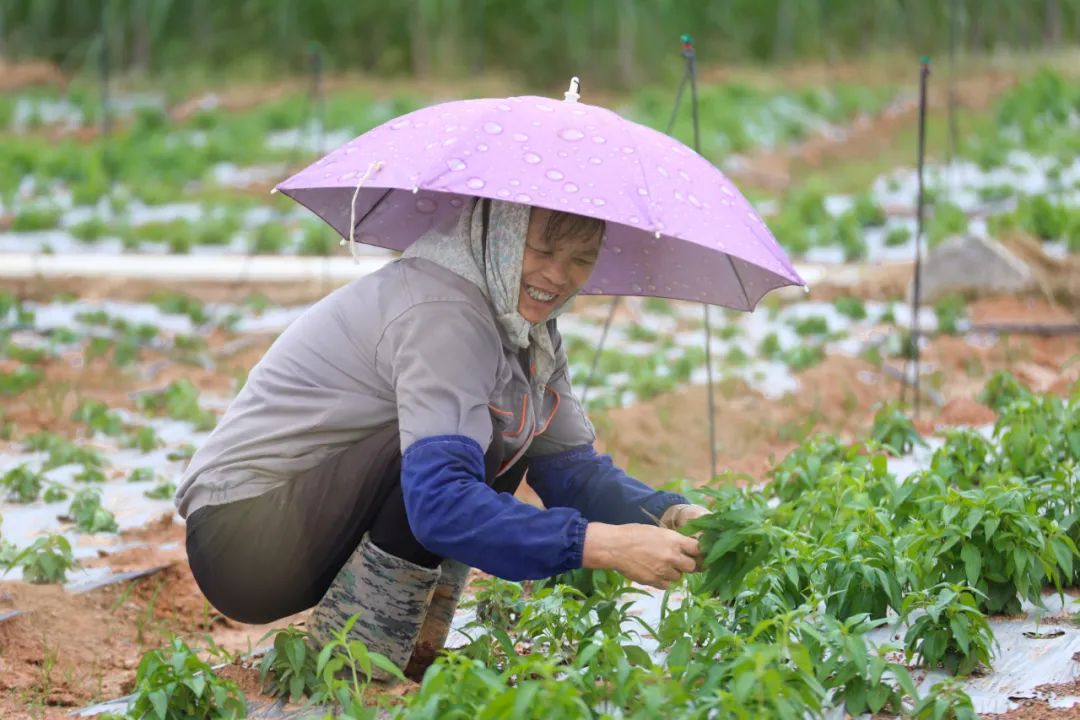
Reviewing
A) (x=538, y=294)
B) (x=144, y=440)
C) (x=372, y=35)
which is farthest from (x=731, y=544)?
(x=372, y=35)

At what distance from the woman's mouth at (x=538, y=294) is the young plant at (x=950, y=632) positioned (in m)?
0.95

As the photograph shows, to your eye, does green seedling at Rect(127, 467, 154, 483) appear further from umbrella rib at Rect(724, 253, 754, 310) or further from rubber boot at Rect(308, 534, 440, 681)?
umbrella rib at Rect(724, 253, 754, 310)

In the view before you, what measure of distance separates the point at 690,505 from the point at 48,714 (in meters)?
1.49

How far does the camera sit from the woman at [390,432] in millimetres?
2814

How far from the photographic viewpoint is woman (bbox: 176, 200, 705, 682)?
2.81 metres

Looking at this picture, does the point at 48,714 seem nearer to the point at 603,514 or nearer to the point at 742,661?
the point at 603,514

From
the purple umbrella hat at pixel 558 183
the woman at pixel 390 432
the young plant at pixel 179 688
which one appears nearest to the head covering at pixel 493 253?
the woman at pixel 390 432

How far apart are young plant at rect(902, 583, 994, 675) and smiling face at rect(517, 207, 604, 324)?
3.11 ft

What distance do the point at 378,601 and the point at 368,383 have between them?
0.45 meters

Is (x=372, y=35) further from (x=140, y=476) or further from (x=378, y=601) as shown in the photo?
(x=378, y=601)

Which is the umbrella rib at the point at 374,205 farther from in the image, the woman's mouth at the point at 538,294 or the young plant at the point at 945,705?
the young plant at the point at 945,705

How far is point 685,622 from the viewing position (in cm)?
303

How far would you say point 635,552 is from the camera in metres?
2.77

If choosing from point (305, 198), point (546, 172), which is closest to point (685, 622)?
point (546, 172)
